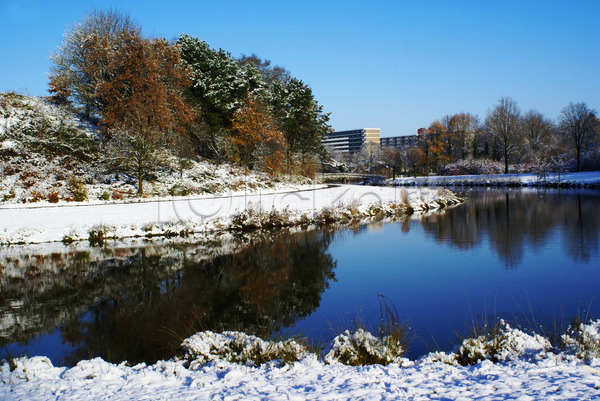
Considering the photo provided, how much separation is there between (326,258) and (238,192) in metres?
16.4

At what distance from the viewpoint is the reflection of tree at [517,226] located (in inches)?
512

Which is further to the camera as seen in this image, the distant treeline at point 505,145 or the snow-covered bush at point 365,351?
the distant treeline at point 505,145

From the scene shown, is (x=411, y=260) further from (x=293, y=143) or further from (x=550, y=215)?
(x=293, y=143)

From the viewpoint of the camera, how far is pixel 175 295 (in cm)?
899

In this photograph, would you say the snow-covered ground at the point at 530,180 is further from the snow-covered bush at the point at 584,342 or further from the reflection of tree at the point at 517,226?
the snow-covered bush at the point at 584,342

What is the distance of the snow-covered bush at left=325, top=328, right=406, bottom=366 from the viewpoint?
5203 millimetres

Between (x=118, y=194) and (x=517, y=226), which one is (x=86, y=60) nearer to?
(x=118, y=194)

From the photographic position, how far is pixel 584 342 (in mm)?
5027

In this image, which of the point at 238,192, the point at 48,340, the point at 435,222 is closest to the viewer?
the point at 48,340

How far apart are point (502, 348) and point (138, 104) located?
81.1 feet

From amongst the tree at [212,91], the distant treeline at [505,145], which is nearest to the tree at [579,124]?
the distant treeline at [505,145]

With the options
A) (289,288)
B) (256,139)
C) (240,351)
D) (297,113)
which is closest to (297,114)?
(297,113)

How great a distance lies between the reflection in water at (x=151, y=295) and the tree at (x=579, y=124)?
49385 mm

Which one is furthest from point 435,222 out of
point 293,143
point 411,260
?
point 293,143
